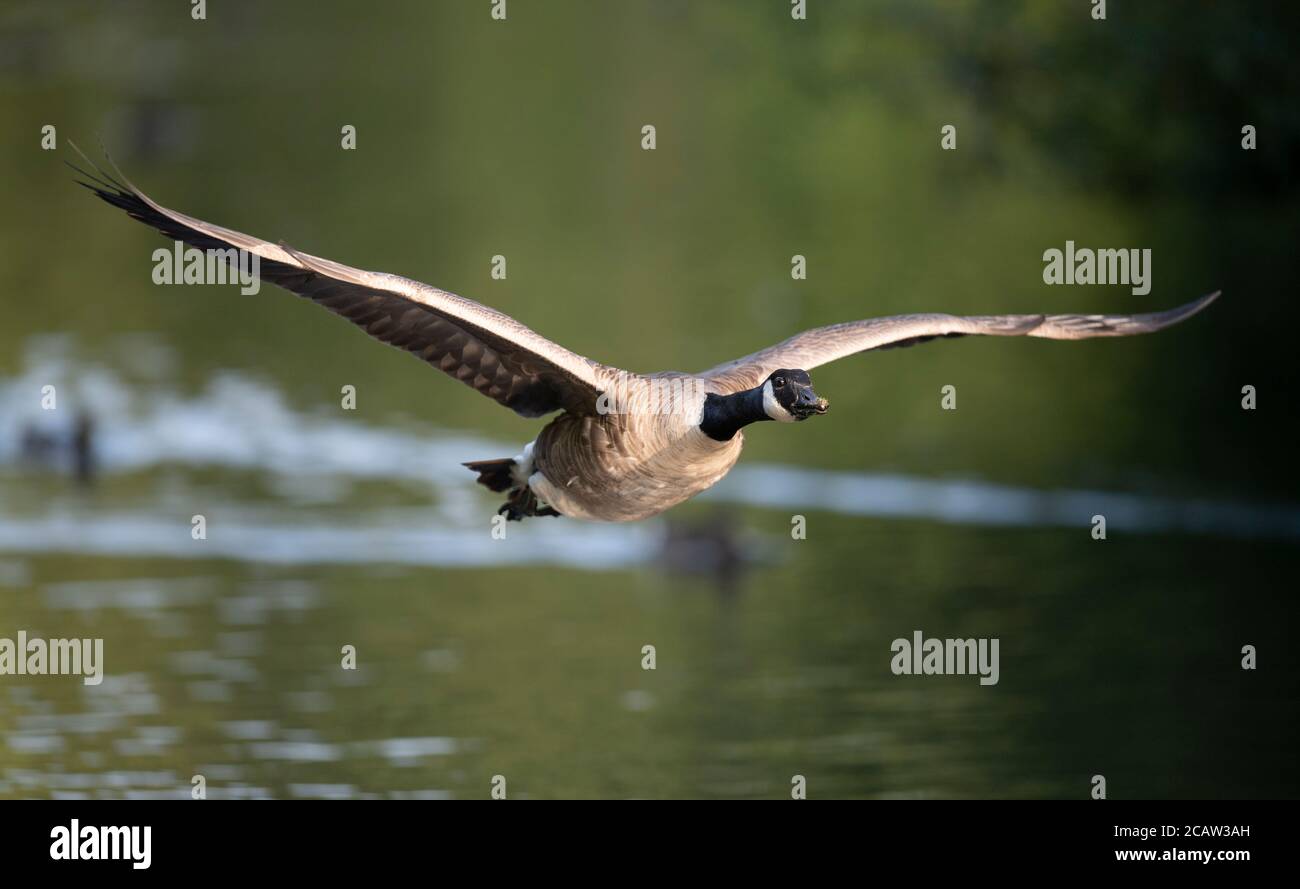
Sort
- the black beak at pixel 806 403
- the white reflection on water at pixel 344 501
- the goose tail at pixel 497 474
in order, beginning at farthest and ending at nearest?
1. the white reflection on water at pixel 344 501
2. the goose tail at pixel 497 474
3. the black beak at pixel 806 403

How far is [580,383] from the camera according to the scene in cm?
1249

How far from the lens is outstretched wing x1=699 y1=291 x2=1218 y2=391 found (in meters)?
13.2

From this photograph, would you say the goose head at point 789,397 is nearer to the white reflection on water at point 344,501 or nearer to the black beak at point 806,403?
the black beak at point 806,403

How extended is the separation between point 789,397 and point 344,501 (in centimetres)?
1813

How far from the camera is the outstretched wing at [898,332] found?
1317 cm

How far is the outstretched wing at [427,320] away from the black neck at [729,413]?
26.8 inches

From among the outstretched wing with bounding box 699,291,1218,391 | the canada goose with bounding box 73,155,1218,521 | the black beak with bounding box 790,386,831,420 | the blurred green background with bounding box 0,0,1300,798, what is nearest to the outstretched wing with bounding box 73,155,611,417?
the canada goose with bounding box 73,155,1218,521

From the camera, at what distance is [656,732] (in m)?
20.7

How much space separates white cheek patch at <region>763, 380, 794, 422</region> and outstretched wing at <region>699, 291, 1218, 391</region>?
0.81m

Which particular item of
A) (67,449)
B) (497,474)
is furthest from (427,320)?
(67,449)

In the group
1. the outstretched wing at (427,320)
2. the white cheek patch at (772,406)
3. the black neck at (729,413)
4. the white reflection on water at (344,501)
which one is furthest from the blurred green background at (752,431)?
the white cheek patch at (772,406)

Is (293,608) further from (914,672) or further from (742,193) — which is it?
(742,193)

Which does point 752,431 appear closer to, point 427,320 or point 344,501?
point 344,501
